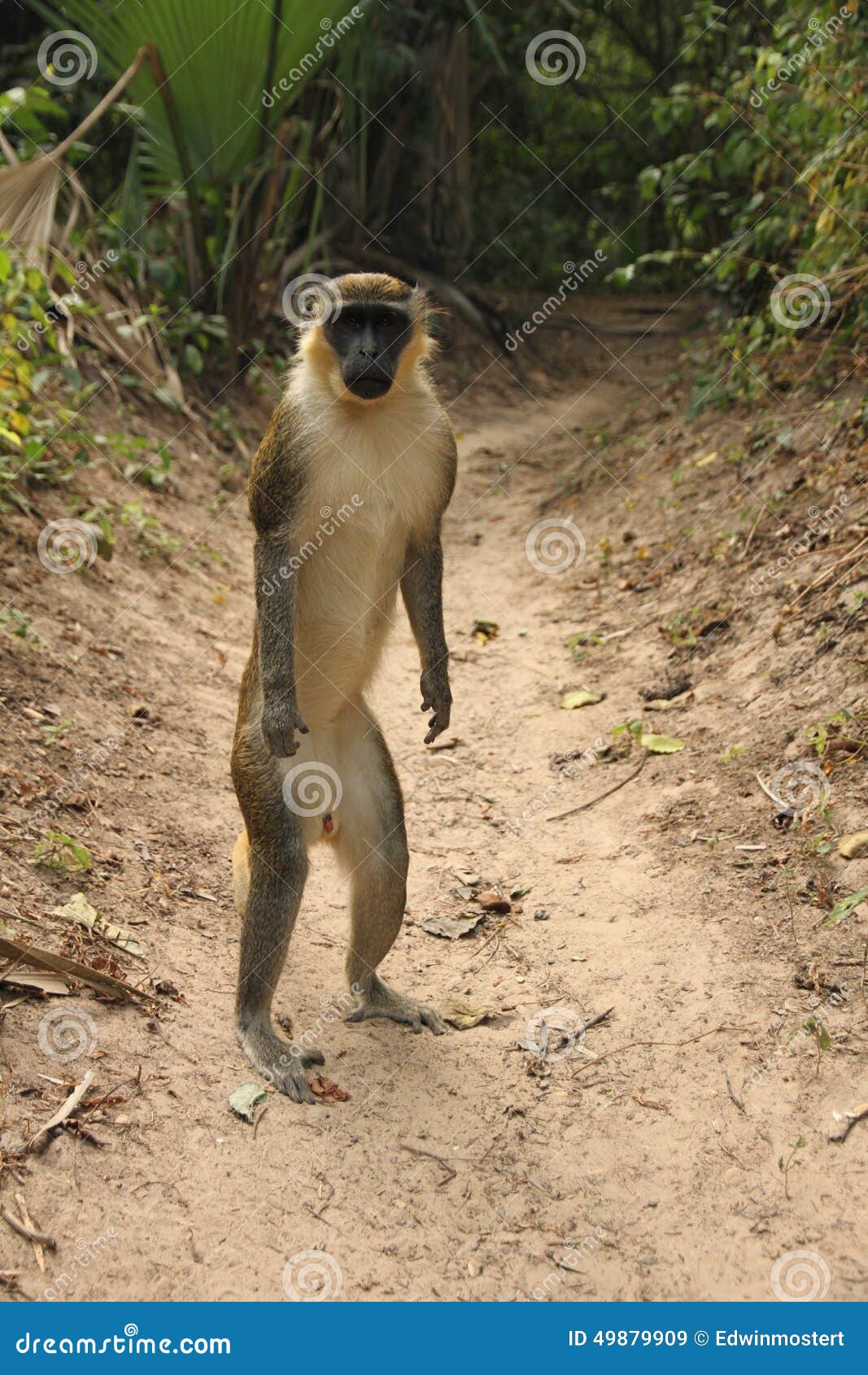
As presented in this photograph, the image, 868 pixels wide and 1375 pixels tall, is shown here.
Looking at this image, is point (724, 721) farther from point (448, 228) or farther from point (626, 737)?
point (448, 228)

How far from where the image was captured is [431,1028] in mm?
4809

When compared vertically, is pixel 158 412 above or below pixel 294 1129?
below

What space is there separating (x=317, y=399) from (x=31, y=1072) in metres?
2.54

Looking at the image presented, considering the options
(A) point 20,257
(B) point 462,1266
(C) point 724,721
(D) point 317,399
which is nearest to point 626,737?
(C) point 724,721
